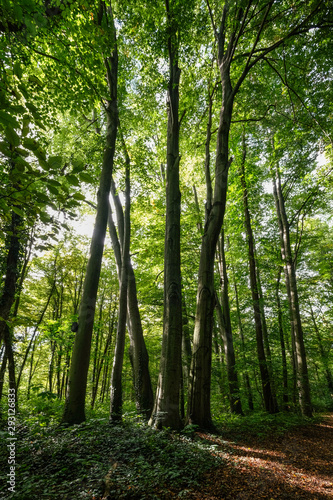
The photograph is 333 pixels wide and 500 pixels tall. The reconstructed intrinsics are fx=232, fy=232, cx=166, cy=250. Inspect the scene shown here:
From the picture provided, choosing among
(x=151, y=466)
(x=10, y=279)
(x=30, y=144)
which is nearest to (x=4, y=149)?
(x=30, y=144)

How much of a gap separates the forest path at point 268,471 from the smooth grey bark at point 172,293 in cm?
81

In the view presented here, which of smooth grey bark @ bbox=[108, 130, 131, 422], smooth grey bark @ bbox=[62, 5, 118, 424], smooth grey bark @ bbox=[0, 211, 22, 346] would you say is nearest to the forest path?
smooth grey bark @ bbox=[62, 5, 118, 424]

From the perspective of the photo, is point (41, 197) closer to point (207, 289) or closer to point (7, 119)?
point (7, 119)

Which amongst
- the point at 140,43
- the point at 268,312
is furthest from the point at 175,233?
the point at 268,312

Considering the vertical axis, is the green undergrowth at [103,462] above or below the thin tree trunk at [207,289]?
below

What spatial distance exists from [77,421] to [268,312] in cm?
1268

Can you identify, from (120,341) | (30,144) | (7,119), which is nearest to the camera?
(7,119)

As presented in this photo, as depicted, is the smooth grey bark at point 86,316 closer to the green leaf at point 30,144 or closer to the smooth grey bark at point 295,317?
the green leaf at point 30,144

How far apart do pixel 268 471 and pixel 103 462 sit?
2.31 meters

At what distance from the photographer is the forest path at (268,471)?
2.69 metres

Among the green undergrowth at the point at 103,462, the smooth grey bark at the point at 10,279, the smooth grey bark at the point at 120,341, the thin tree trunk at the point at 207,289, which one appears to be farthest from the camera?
the smooth grey bark at the point at 120,341

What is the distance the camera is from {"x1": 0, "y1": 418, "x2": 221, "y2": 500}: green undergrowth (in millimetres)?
2396

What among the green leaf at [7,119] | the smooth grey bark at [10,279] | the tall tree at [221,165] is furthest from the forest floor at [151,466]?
the green leaf at [7,119]

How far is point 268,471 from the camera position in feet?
10.7
